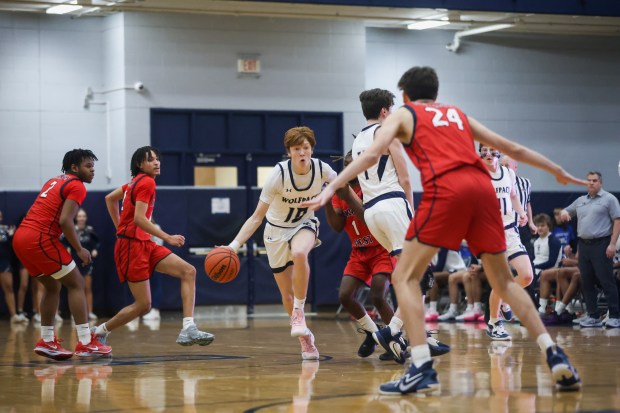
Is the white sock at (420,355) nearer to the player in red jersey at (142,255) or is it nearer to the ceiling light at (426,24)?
the player in red jersey at (142,255)

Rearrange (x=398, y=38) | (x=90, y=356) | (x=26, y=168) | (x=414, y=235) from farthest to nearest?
(x=398, y=38) → (x=26, y=168) → (x=90, y=356) → (x=414, y=235)

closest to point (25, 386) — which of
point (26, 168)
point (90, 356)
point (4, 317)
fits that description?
point (90, 356)

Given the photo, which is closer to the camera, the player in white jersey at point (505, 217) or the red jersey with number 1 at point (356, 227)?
the red jersey with number 1 at point (356, 227)

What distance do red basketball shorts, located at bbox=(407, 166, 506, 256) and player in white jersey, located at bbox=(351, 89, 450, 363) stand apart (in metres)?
1.78

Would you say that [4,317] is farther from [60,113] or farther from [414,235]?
A: [414,235]

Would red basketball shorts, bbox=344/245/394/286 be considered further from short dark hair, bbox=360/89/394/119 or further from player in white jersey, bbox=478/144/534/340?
player in white jersey, bbox=478/144/534/340

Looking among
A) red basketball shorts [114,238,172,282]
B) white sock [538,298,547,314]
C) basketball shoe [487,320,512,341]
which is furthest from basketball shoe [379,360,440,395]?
white sock [538,298,547,314]

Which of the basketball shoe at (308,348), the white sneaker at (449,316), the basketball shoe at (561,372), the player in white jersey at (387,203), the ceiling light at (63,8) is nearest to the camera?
the basketball shoe at (561,372)

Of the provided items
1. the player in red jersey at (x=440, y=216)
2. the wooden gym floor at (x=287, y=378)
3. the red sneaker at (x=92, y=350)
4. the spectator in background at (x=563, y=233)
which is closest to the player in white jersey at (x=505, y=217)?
the wooden gym floor at (x=287, y=378)

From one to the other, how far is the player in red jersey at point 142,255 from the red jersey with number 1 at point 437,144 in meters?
3.65

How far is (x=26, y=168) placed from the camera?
1941cm

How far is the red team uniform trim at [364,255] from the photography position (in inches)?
357

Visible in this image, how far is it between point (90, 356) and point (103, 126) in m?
11.0

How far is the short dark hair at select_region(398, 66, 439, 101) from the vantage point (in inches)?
257
